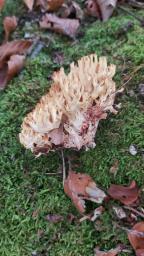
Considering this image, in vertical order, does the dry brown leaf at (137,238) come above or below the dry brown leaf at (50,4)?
below

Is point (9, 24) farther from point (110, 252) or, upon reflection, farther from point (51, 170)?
point (110, 252)

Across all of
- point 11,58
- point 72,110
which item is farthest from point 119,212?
point 11,58

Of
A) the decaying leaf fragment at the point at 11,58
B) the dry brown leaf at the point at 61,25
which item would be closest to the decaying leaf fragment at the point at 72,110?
the decaying leaf fragment at the point at 11,58

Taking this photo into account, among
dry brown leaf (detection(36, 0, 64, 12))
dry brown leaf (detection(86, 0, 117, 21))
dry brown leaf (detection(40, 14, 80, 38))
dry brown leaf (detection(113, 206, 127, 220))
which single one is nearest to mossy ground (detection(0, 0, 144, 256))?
dry brown leaf (detection(113, 206, 127, 220))

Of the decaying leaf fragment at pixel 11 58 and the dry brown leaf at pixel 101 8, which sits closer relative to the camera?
the decaying leaf fragment at pixel 11 58

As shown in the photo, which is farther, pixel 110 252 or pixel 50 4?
pixel 50 4

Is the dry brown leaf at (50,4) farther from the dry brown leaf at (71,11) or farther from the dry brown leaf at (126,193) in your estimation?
the dry brown leaf at (126,193)

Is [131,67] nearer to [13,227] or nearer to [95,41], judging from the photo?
[95,41]

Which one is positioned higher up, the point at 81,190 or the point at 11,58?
the point at 11,58
